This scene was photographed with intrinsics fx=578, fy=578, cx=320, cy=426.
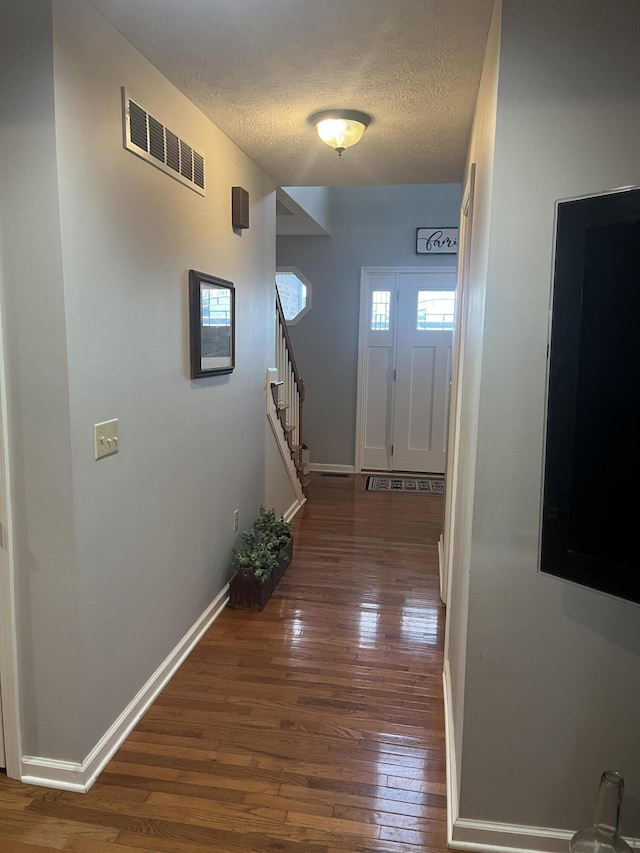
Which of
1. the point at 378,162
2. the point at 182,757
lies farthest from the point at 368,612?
the point at 378,162

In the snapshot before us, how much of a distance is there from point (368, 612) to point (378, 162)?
244 centimetres

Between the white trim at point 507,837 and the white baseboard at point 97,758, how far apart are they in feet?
3.75

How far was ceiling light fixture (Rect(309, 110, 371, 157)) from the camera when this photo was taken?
2447 mm

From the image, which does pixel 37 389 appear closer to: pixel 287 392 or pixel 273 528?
pixel 273 528

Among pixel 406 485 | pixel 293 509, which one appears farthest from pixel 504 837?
pixel 406 485

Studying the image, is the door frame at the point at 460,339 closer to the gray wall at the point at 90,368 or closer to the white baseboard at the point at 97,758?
the gray wall at the point at 90,368

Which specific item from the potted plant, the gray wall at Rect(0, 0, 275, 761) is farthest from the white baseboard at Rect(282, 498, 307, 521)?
the gray wall at Rect(0, 0, 275, 761)

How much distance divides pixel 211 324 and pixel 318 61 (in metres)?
1.18

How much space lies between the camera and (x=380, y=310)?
605cm

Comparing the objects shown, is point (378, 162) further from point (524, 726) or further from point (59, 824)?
→ point (59, 824)

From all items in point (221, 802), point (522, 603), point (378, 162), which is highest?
point (378, 162)

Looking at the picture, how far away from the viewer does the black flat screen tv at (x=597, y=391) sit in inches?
47.3

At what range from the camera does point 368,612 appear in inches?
121

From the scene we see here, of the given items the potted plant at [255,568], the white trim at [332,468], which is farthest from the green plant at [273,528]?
the white trim at [332,468]
